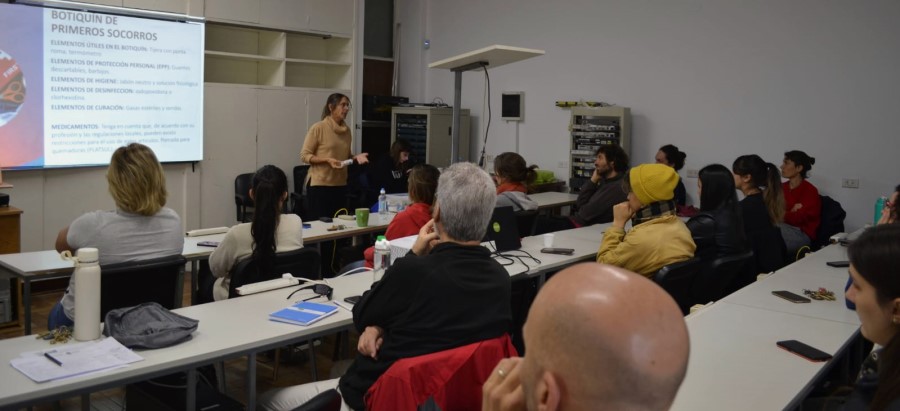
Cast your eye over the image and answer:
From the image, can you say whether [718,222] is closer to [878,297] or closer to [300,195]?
[878,297]

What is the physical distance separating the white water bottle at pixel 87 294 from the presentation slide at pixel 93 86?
417 cm

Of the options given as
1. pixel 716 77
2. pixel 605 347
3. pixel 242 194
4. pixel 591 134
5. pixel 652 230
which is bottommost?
pixel 242 194

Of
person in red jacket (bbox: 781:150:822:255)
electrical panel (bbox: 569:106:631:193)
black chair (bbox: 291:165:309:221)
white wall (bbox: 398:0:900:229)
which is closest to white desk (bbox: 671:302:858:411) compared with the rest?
person in red jacket (bbox: 781:150:822:255)

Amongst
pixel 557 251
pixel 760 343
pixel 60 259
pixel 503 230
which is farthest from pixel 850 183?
pixel 60 259

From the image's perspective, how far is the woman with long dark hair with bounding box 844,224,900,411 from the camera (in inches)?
73.5

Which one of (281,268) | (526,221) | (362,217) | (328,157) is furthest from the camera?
(328,157)

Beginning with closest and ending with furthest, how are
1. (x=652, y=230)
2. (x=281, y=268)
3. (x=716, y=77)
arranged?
(x=281, y=268)
(x=652, y=230)
(x=716, y=77)

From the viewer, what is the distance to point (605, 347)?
3.09 ft

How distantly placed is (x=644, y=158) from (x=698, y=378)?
18.9 feet

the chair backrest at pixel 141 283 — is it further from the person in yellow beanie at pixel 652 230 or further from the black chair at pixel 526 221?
the black chair at pixel 526 221

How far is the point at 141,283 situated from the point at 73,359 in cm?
94

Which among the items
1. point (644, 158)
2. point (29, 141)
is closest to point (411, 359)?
point (29, 141)

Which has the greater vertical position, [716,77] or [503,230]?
[716,77]

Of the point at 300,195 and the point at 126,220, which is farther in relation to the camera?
the point at 300,195
